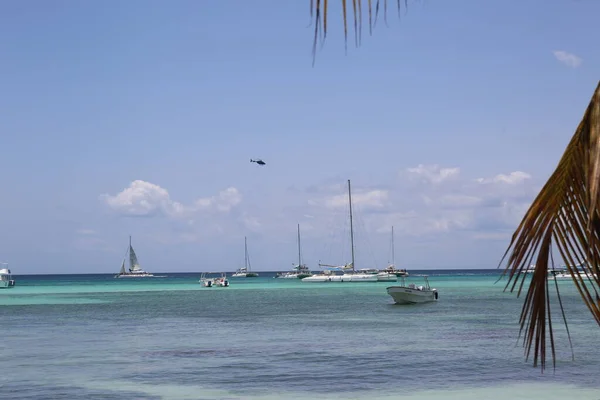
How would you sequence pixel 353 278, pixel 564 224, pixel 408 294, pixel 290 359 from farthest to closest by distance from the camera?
pixel 353 278 < pixel 408 294 < pixel 290 359 < pixel 564 224

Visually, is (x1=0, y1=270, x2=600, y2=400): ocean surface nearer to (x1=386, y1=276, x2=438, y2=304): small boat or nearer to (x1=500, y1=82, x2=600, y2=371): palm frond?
(x1=386, y1=276, x2=438, y2=304): small boat

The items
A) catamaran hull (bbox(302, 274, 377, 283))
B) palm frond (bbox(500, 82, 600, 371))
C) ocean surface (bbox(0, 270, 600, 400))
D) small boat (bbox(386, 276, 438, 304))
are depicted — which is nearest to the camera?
palm frond (bbox(500, 82, 600, 371))

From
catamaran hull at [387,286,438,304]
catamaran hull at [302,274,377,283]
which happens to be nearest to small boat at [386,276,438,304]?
catamaran hull at [387,286,438,304]

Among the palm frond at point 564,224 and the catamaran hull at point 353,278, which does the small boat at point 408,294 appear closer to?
the palm frond at point 564,224

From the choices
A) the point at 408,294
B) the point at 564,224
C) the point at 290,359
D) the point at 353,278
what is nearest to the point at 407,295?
the point at 408,294

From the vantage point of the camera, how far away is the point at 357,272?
549ft

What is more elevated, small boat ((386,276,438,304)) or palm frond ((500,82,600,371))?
palm frond ((500,82,600,371))

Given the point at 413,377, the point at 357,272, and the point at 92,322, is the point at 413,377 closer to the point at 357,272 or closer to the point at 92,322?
the point at 92,322

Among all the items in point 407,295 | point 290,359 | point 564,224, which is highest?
point 564,224

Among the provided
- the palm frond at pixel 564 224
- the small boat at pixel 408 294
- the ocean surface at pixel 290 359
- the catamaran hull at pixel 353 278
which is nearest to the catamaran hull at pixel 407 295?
the small boat at pixel 408 294

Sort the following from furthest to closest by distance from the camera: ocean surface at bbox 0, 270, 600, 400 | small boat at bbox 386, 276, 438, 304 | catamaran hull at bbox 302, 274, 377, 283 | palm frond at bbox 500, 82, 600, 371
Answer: catamaran hull at bbox 302, 274, 377, 283 → small boat at bbox 386, 276, 438, 304 → ocean surface at bbox 0, 270, 600, 400 → palm frond at bbox 500, 82, 600, 371

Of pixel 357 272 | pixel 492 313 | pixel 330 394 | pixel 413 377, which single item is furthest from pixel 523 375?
pixel 357 272

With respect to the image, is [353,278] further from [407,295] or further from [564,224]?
[564,224]

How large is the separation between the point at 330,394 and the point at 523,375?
682cm
